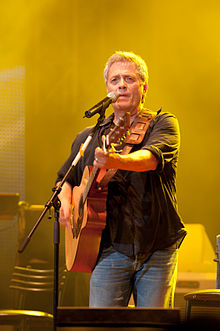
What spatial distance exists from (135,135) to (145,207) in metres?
0.33

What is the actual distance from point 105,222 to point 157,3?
3169 millimetres

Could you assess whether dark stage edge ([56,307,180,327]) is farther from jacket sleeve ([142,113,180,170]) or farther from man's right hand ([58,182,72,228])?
man's right hand ([58,182,72,228])

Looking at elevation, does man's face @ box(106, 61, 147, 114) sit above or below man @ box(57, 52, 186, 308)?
above

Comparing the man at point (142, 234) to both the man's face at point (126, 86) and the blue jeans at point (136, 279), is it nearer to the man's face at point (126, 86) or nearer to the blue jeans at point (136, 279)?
the blue jeans at point (136, 279)

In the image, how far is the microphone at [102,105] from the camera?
7.00ft

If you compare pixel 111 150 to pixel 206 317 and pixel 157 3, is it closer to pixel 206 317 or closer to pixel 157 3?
pixel 206 317

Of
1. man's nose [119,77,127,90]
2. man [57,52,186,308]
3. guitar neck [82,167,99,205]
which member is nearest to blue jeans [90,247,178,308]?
man [57,52,186,308]

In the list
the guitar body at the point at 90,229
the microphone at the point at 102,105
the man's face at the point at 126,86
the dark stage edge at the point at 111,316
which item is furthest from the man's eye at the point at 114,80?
the dark stage edge at the point at 111,316

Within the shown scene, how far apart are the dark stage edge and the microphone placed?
104 centimetres

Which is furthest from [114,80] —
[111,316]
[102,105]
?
[111,316]

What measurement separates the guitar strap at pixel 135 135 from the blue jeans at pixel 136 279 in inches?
12.6

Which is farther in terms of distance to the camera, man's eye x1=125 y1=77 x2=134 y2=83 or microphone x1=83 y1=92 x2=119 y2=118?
man's eye x1=125 y1=77 x2=134 y2=83

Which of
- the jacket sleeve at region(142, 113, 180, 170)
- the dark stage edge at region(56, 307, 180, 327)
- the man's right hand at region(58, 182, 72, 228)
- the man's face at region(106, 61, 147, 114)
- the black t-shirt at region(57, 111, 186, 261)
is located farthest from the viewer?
the man's right hand at region(58, 182, 72, 228)

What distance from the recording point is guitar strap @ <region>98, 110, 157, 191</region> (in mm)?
2256
